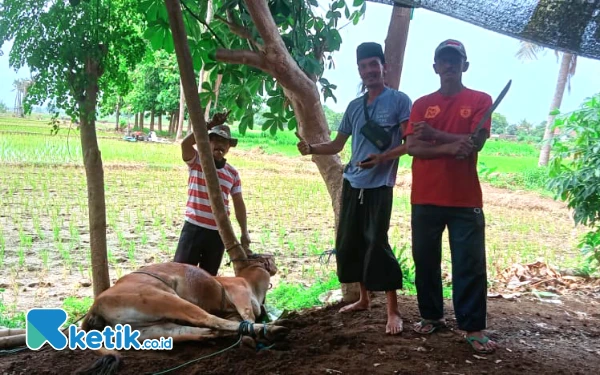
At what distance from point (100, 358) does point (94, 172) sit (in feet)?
4.12

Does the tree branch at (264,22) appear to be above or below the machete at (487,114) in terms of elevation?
above

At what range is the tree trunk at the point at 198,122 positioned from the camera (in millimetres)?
2621

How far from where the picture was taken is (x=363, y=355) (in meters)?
2.34

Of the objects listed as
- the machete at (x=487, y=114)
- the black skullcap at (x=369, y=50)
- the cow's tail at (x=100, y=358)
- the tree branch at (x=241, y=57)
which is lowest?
the cow's tail at (x=100, y=358)

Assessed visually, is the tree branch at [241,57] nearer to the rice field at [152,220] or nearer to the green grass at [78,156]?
the rice field at [152,220]

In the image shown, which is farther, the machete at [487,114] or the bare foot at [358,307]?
the bare foot at [358,307]

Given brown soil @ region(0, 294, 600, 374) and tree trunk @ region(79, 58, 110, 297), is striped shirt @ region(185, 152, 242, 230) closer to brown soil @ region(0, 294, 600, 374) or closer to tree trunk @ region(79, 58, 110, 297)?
tree trunk @ region(79, 58, 110, 297)

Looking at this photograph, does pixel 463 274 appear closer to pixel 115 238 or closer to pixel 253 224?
pixel 115 238

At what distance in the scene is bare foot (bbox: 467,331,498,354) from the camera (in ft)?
8.00

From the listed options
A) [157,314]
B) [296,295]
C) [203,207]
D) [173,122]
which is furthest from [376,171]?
[173,122]

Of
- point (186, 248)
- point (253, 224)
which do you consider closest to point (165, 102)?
point (253, 224)

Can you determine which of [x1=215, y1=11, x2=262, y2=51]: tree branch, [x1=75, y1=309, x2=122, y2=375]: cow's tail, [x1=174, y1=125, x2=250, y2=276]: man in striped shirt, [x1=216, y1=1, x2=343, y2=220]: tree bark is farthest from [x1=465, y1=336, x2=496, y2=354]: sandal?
[x1=215, y1=11, x2=262, y2=51]: tree branch

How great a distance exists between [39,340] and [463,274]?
7.26ft

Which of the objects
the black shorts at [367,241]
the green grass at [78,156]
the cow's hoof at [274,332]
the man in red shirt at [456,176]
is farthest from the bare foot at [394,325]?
the green grass at [78,156]
